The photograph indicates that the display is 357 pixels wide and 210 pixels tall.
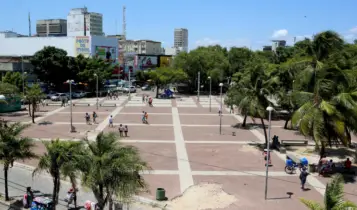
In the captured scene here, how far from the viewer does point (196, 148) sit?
29203 mm

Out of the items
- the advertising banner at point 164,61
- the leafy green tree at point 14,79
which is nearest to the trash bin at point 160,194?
the leafy green tree at point 14,79

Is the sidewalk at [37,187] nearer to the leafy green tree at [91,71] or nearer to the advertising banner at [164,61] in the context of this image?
the leafy green tree at [91,71]

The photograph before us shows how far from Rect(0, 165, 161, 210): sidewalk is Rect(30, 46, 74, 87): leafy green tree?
4198 centimetres

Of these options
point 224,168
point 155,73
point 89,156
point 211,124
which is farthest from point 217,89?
point 89,156

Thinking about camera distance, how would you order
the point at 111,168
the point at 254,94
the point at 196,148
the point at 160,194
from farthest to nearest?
the point at 254,94
the point at 196,148
the point at 160,194
the point at 111,168

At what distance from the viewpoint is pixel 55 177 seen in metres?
15.8

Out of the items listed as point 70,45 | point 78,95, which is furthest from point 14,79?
point 70,45

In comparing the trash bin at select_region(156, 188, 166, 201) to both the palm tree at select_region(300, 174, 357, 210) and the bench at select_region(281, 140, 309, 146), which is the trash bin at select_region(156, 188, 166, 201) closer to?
the palm tree at select_region(300, 174, 357, 210)

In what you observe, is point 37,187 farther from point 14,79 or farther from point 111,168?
point 14,79

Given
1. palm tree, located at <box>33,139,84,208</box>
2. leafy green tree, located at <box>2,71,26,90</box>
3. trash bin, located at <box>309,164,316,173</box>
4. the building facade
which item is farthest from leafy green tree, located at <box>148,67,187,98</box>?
palm tree, located at <box>33,139,84,208</box>

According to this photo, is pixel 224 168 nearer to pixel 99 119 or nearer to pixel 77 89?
pixel 99 119

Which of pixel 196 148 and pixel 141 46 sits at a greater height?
pixel 141 46

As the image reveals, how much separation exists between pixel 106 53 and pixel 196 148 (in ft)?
213

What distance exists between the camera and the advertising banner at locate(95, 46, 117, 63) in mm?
86438
